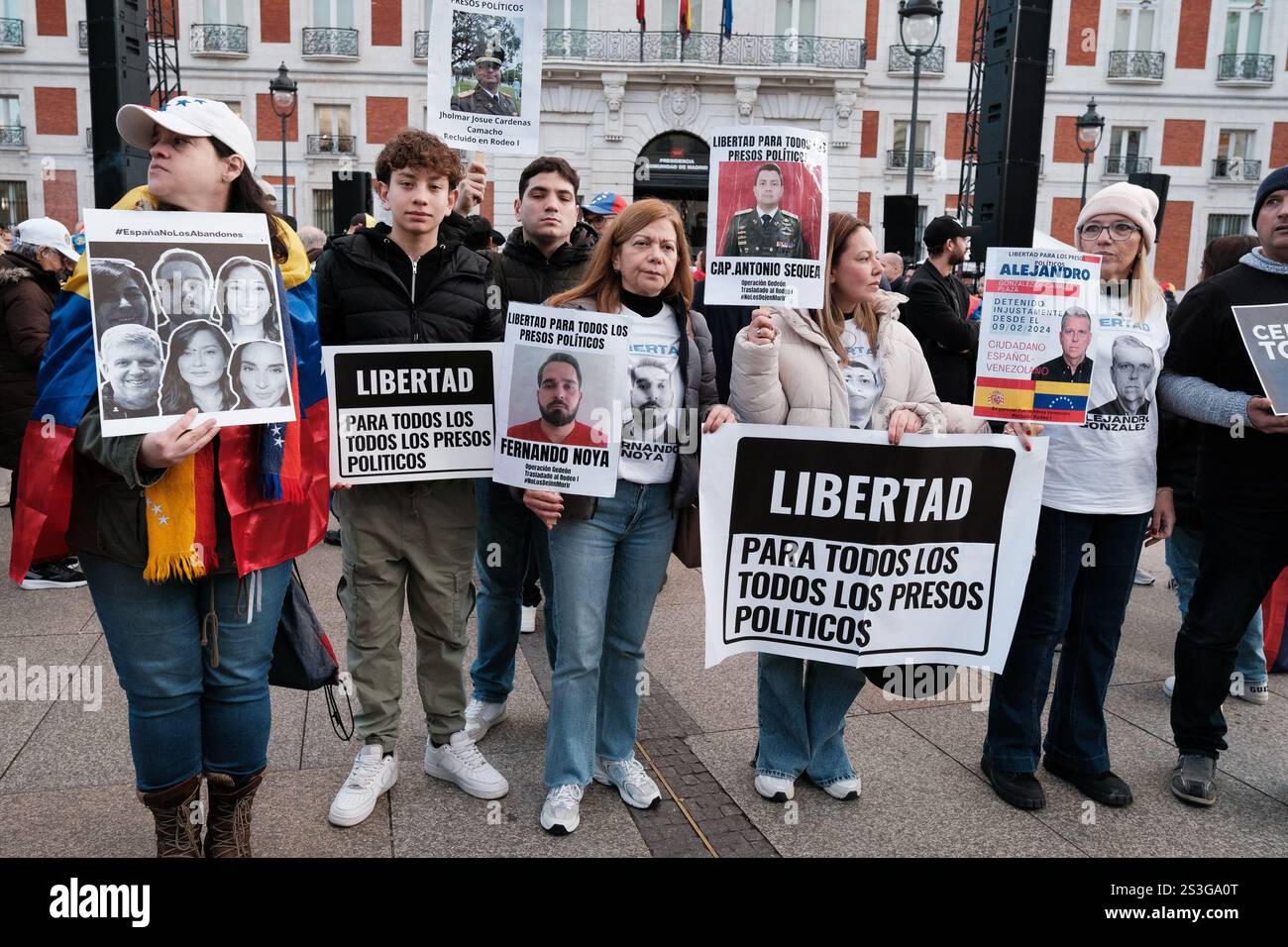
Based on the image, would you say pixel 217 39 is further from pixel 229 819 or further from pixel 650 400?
pixel 229 819

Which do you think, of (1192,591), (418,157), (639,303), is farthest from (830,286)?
(1192,591)

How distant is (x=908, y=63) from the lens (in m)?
31.1

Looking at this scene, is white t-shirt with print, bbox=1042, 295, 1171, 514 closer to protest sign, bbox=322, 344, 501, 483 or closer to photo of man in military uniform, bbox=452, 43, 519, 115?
protest sign, bbox=322, 344, 501, 483

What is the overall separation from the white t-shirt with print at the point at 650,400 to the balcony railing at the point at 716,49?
97.3ft

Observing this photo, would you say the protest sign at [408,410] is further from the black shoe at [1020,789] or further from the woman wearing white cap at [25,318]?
the woman wearing white cap at [25,318]

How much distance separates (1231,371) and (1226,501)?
45cm

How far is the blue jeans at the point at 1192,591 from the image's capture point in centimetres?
438

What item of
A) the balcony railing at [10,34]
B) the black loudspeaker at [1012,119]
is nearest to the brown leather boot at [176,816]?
the black loudspeaker at [1012,119]

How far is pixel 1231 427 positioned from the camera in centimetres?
329

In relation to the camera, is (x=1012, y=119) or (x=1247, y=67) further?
(x=1247, y=67)

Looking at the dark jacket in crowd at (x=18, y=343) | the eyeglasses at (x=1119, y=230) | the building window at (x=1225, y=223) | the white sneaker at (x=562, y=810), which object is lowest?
the white sneaker at (x=562, y=810)

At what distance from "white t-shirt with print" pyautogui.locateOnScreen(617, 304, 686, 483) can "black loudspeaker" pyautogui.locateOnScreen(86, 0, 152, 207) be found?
338cm
